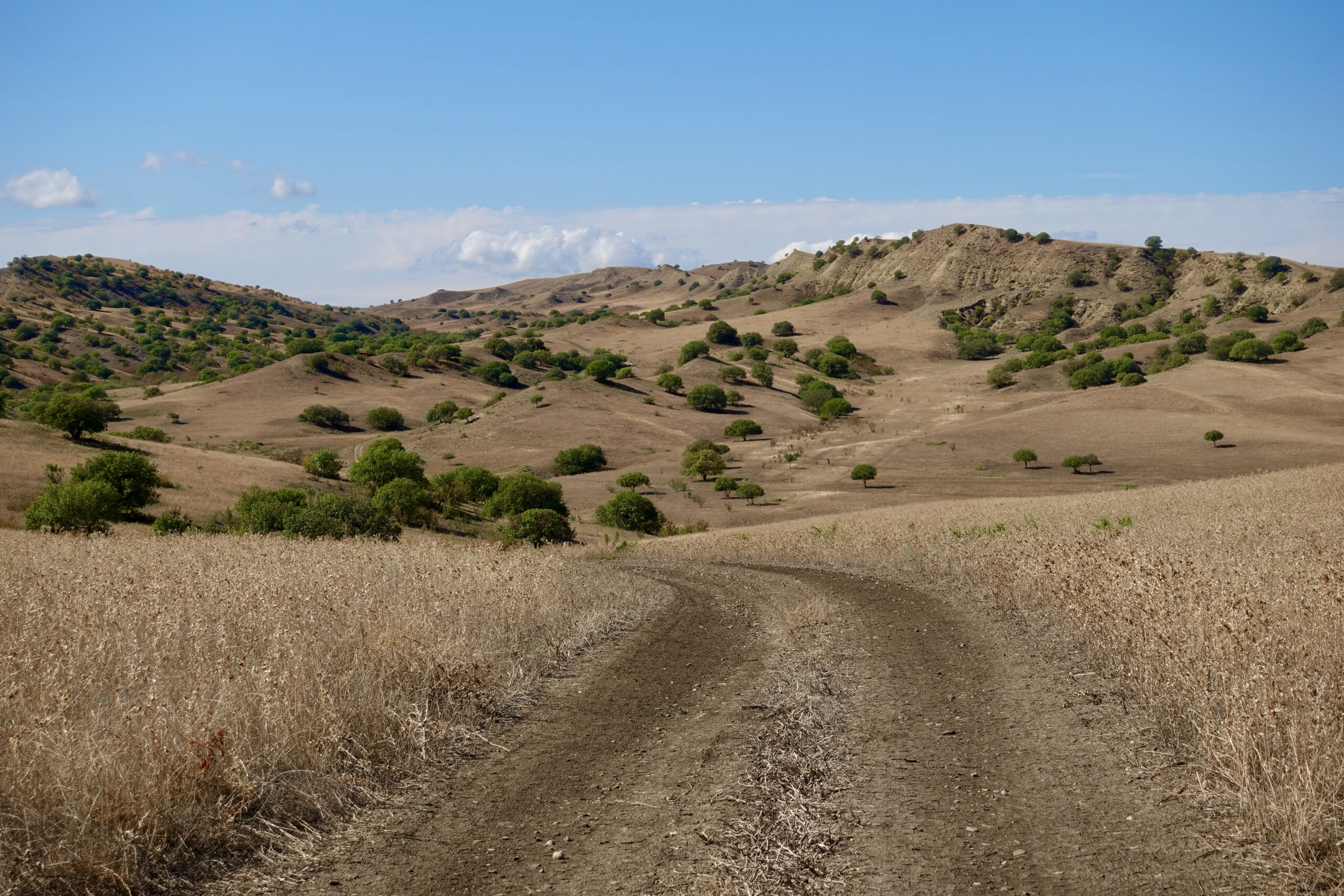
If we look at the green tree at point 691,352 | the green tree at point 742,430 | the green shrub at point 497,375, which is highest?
the green tree at point 691,352

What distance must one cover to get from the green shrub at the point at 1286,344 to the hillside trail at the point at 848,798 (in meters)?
108

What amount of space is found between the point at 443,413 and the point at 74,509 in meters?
64.1

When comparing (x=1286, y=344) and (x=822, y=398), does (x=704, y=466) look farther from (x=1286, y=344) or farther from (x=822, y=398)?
(x=1286, y=344)

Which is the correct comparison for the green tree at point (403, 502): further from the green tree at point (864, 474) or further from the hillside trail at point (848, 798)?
the green tree at point (864, 474)

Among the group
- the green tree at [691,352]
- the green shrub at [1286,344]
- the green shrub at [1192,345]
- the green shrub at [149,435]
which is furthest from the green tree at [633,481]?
the green shrub at [1286,344]

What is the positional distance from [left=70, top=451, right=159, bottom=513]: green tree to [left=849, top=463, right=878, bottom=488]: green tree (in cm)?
4073

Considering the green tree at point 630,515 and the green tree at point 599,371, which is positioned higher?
the green tree at point 599,371

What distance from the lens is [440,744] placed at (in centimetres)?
744

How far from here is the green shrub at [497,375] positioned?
118625 mm

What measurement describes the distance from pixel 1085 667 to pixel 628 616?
698cm

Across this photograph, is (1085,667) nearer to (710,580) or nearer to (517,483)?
(710,580)

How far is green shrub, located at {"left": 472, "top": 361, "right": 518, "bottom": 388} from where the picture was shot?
118625 mm

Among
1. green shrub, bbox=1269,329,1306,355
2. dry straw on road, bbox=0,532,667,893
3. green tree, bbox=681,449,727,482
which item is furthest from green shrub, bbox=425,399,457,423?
green shrub, bbox=1269,329,1306,355

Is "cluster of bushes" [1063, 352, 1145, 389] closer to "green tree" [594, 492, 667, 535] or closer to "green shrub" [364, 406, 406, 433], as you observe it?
"green tree" [594, 492, 667, 535]
